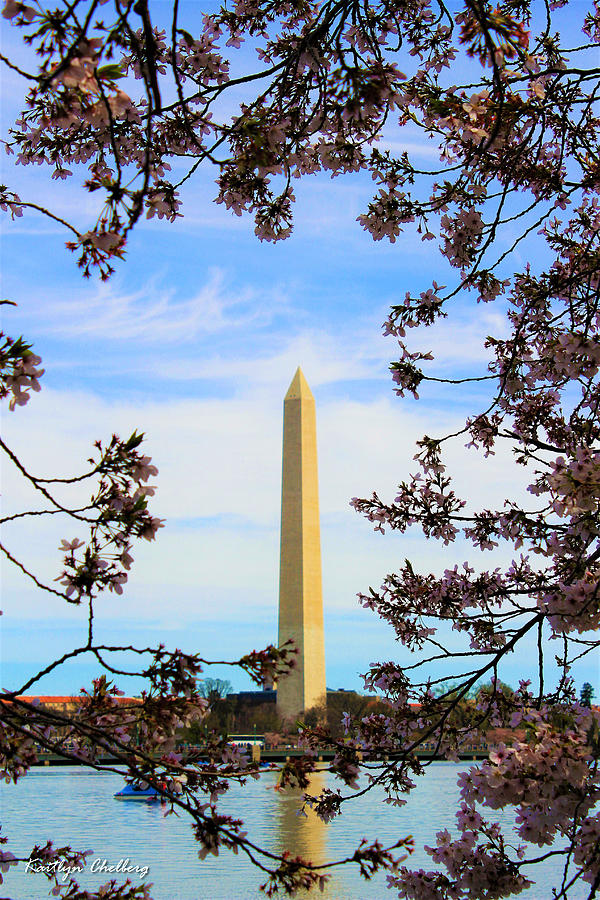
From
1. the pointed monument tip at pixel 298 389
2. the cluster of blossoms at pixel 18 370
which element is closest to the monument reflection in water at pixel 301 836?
the cluster of blossoms at pixel 18 370

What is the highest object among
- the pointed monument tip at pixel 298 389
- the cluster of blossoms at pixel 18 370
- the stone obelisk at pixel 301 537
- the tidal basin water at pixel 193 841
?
the pointed monument tip at pixel 298 389

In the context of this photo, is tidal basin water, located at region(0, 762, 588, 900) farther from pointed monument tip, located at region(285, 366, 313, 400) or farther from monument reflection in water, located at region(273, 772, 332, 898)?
pointed monument tip, located at region(285, 366, 313, 400)

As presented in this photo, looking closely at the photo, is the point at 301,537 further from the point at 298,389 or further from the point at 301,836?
the point at 301,836

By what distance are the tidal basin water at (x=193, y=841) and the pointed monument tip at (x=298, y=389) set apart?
50.6 feet

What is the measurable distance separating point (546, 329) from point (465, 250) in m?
0.68

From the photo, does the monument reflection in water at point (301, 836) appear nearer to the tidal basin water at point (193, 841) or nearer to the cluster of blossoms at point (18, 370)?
the tidal basin water at point (193, 841)

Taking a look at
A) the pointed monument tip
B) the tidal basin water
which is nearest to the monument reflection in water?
the tidal basin water

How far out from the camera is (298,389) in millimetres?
37250

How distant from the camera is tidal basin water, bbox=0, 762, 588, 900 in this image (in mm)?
13102

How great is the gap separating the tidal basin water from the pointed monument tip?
50.6ft

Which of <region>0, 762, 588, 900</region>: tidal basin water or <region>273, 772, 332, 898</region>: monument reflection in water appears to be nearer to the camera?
<region>0, 762, 588, 900</region>: tidal basin water

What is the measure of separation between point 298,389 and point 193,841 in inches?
813

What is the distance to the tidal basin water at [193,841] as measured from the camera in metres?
13.1

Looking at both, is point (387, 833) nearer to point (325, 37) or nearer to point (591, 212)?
point (591, 212)
